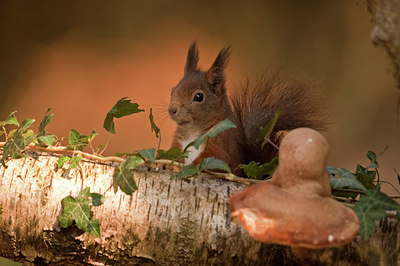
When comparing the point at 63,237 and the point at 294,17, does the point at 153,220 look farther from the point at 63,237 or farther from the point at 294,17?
the point at 294,17

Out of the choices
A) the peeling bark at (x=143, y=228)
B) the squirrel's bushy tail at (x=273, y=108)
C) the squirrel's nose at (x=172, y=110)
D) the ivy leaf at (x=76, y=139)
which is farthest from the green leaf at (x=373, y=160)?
the ivy leaf at (x=76, y=139)

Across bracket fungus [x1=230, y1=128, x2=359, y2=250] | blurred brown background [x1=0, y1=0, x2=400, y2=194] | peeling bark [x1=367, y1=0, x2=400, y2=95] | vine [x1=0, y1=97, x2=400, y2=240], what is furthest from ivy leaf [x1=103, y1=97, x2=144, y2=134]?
blurred brown background [x1=0, y1=0, x2=400, y2=194]

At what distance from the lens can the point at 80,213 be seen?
0.89 metres

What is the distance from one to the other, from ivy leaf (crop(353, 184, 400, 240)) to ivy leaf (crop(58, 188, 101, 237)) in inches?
19.1

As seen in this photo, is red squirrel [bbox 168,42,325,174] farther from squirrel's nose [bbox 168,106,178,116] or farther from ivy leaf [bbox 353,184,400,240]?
ivy leaf [bbox 353,184,400,240]

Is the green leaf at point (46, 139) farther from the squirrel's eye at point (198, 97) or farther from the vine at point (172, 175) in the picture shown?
the squirrel's eye at point (198, 97)

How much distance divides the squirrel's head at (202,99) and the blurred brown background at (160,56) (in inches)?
34.3

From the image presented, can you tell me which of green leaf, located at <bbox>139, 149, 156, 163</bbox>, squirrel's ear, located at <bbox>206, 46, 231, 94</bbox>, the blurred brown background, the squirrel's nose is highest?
the blurred brown background

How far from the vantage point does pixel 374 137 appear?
2.58 meters

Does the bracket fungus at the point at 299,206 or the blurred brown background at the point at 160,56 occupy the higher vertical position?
the blurred brown background at the point at 160,56

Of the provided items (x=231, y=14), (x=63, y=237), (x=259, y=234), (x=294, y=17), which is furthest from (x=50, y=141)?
(x=294, y=17)

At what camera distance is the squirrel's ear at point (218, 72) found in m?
1.23

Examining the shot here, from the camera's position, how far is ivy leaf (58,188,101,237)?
88cm

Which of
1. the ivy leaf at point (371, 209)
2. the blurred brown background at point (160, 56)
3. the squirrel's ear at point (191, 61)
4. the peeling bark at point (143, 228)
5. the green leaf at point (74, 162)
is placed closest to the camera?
the ivy leaf at point (371, 209)
